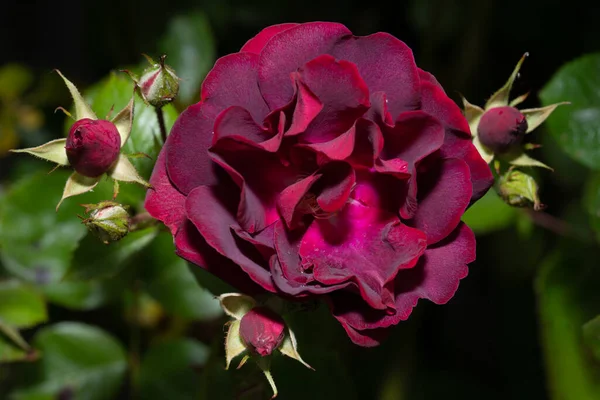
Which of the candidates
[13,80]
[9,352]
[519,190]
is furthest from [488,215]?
[13,80]

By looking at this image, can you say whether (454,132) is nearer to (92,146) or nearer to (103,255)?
(92,146)

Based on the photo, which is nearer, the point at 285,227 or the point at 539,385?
the point at 285,227

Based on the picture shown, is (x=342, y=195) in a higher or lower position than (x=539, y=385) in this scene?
higher

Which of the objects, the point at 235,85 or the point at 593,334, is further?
the point at 593,334

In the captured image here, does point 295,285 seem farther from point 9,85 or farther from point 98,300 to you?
point 9,85

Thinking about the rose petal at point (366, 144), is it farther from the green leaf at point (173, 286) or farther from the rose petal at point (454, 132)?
the green leaf at point (173, 286)

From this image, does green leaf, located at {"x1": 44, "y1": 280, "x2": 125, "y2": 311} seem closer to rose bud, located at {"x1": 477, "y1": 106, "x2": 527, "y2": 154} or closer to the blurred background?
the blurred background

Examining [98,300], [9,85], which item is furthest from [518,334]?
[9,85]
